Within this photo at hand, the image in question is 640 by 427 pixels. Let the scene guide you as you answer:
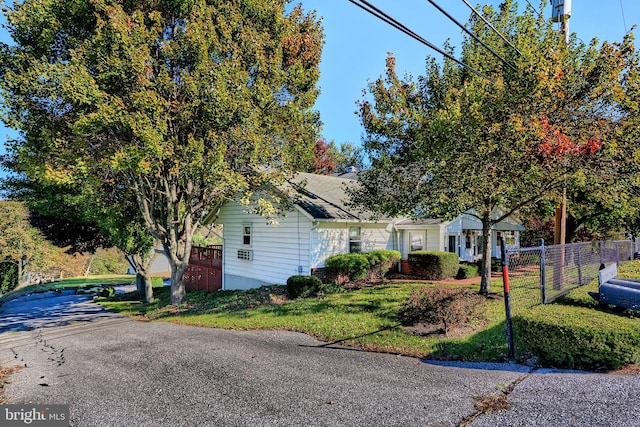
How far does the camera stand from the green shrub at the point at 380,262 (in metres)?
16.4

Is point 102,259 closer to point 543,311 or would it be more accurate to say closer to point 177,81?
point 177,81

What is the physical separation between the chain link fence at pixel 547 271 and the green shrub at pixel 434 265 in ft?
15.3

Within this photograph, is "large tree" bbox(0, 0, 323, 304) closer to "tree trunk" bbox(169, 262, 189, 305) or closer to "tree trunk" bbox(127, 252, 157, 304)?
"tree trunk" bbox(169, 262, 189, 305)

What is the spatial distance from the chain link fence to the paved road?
10.1 feet

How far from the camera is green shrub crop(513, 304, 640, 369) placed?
5270mm

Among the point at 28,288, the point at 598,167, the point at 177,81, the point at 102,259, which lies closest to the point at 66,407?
the point at 177,81

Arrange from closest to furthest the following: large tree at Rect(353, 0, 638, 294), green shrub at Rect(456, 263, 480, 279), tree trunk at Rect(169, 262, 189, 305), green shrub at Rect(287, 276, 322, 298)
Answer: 1. large tree at Rect(353, 0, 638, 294)
2. green shrub at Rect(287, 276, 322, 298)
3. tree trunk at Rect(169, 262, 189, 305)
4. green shrub at Rect(456, 263, 480, 279)

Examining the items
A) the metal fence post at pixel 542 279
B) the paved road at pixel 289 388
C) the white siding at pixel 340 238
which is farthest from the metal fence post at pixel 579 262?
the white siding at pixel 340 238

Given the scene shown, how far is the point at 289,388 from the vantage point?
5203 mm

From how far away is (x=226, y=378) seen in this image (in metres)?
5.76

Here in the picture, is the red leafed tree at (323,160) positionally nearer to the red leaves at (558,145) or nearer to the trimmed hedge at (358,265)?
the trimmed hedge at (358,265)

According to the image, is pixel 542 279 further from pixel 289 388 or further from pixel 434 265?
pixel 434 265

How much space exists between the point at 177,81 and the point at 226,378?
9824mm

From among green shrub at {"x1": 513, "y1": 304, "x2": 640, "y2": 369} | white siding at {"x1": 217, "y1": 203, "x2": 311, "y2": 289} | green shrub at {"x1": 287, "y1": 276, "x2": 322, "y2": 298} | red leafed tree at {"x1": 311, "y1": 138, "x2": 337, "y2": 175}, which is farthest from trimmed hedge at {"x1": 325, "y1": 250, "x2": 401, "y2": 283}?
red leafed tree at {"x1": 311, "y1": 138, "x2": 337, "y2": 175}
